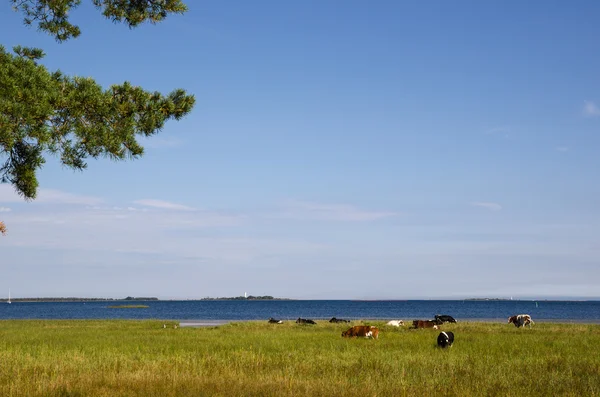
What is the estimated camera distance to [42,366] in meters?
16.2

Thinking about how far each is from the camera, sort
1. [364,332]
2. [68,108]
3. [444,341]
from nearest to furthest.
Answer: [68,108] < [444,341] < [364,332]

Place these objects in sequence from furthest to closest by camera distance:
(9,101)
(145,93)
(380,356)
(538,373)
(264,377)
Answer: (380,356) < (538,373) < (264,377) < (145,93) < (9,101)

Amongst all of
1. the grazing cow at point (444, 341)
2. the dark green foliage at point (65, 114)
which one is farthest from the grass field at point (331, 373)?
the dark green foliage at point (65, 114)

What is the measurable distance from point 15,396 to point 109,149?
18.0ft

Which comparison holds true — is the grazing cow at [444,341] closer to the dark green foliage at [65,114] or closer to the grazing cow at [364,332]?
the grazing cow at [364,332]

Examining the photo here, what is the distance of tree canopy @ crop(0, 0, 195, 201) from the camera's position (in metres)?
11.1

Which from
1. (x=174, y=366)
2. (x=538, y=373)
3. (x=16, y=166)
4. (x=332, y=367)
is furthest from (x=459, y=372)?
(x=16, y=166)

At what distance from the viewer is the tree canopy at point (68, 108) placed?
11.1 meters

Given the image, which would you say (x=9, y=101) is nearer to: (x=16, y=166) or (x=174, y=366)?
(x=16, y=166)

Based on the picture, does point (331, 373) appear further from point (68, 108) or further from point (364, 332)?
point (364, 332)

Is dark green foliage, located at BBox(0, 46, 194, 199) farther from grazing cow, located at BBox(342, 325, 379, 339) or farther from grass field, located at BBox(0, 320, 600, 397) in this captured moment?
grazing cow, located at BBox(342, 325, 379, 339)

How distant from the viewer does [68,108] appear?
12047mm

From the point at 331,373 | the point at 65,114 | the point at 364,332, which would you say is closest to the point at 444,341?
the point at 364,332

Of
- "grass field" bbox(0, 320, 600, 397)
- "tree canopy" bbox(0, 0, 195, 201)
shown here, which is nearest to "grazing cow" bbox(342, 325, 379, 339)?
"grass field" bbox(0, 320, 600, 397)
